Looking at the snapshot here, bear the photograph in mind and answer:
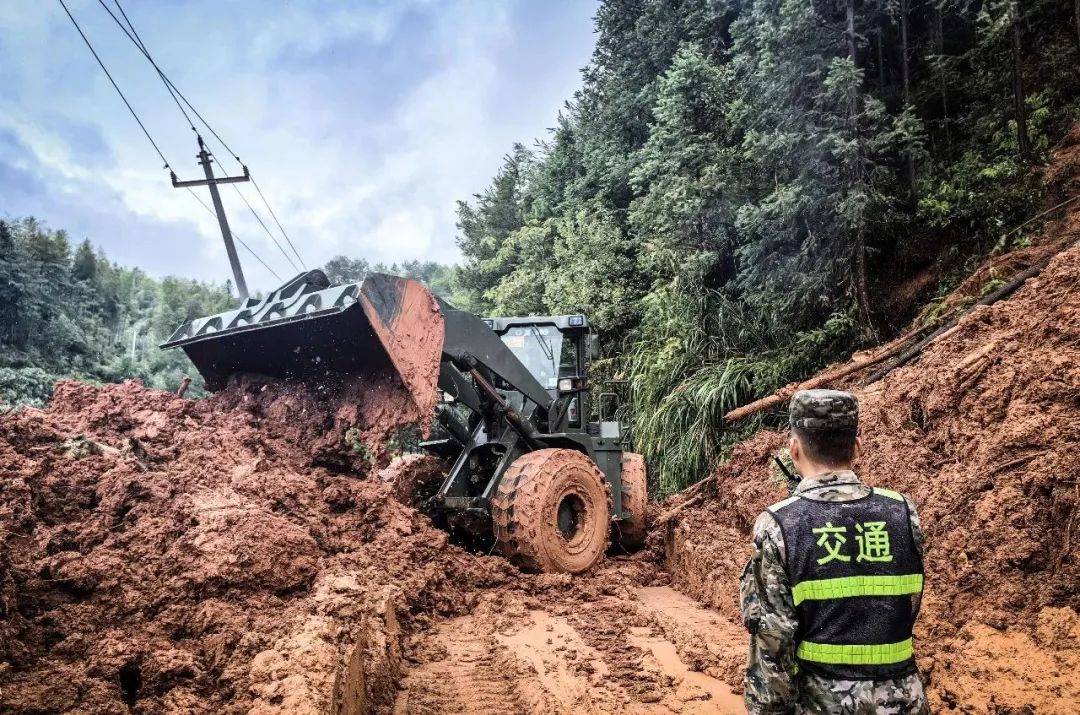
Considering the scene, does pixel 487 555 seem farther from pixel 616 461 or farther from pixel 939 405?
pixel 939 405

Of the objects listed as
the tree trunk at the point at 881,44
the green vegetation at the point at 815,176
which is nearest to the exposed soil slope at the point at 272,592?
the green vegetation at the point at 815,176

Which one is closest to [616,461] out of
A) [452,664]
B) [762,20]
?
[452,664]

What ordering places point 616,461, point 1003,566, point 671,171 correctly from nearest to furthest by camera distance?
point 1003,566
point 616,461
point 671,171

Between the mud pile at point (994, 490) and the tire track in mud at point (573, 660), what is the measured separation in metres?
0.35

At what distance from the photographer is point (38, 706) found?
2.22 meters

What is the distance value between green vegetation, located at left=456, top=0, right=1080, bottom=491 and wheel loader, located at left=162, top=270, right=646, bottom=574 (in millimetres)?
2951

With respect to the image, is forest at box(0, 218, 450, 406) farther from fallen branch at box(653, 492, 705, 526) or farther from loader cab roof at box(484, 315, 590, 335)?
fallen branch at box(653, 492, 705, 526)

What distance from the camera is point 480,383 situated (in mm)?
6340

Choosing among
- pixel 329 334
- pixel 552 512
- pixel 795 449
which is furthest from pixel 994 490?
pixel 329 334

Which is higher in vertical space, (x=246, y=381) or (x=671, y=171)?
(x=671, y=171)

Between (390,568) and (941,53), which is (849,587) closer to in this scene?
(390,568)

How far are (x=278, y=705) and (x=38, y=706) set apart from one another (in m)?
0.76

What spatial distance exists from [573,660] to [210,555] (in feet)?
7.13

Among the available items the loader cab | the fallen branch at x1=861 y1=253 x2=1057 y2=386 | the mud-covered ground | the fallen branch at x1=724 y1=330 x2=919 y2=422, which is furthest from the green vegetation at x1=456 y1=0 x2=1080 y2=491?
the loader cab
